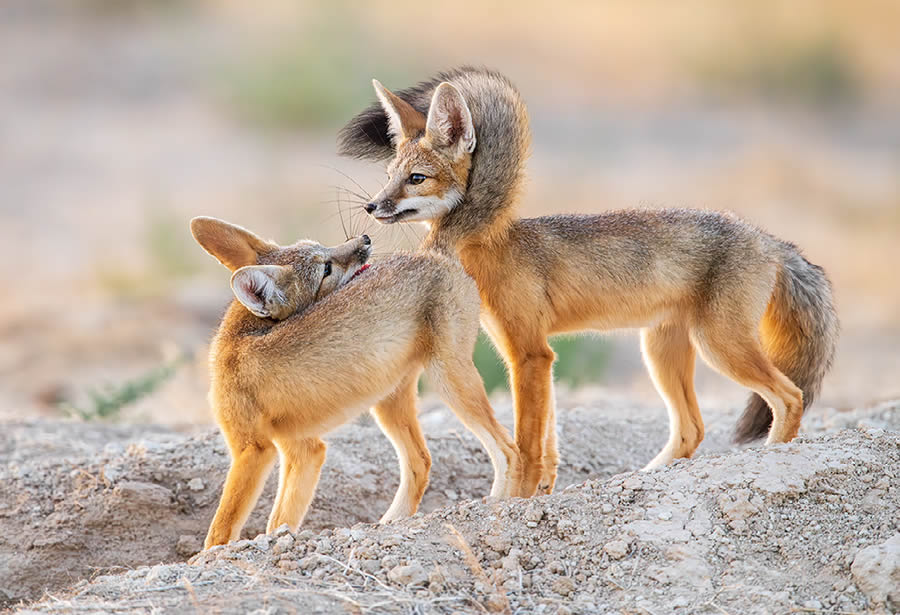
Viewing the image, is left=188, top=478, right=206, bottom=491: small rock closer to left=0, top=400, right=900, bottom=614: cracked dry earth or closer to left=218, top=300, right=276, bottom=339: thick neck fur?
left=0, top=400, right=900, bottom=614: cracked dry earth

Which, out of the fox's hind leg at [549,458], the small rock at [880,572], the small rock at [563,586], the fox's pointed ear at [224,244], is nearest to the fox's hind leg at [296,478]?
the fox's pointed ear at [224,244]

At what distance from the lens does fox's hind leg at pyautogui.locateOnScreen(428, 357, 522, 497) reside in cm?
580

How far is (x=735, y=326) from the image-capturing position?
20.6 feet

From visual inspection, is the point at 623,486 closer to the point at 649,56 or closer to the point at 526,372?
the point at 526,372

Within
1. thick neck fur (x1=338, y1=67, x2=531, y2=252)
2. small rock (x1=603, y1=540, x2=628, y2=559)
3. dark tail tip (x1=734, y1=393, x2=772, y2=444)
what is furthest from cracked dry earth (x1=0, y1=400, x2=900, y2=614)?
thick neck fur (x1=338, y1=67, x2=531, y2=252)

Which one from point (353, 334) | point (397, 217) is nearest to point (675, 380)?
point (397, 217)

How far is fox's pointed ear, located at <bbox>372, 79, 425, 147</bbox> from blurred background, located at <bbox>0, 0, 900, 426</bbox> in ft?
→ 4.00

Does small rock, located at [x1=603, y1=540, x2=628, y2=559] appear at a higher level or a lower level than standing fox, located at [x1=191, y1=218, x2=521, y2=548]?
lower

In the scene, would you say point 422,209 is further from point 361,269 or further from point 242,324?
point 242,324

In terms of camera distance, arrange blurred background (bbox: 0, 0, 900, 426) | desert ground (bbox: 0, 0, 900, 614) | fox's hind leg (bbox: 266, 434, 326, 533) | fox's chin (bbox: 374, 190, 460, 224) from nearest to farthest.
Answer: desert ground (bbox: 0, 0, 900, 614)
fox's hind leg (bbox: 266, 434, 326, 533)
fox's chin (bbox: 374, 190, 460, 224)
blurred background (bbox: 0, 0, 900, 426)

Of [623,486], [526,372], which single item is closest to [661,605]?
[623,486]

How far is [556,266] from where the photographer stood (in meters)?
6.43

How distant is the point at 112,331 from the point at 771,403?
9.80 metres

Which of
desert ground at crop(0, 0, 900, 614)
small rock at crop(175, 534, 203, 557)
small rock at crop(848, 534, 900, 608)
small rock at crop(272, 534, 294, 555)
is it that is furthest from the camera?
small rock at crop(175, 534, 203, 557)
